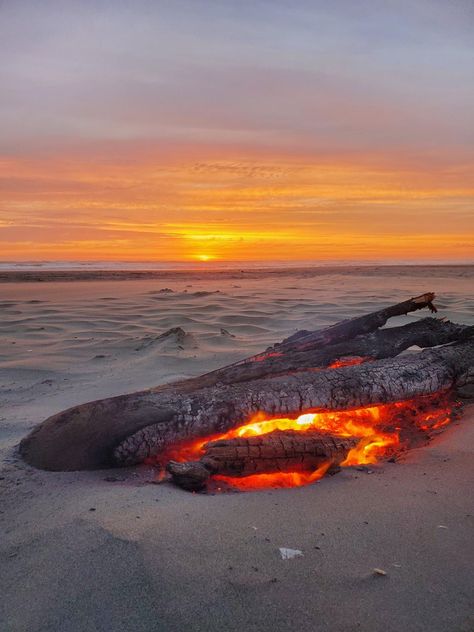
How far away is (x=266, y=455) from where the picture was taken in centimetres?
368

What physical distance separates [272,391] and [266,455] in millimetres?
698

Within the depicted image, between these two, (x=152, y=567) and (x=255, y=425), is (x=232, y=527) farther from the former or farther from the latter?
(x=255, y=425)

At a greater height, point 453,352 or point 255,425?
point 453,352

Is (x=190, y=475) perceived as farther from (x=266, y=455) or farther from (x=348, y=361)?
(x=348, y=361)

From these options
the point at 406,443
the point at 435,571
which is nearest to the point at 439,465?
the point at 406,443

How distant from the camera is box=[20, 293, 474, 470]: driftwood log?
3934mm

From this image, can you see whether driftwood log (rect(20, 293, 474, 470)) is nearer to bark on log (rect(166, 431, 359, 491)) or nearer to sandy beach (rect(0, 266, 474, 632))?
sandy beach (rect(0, 266, 474, 632))

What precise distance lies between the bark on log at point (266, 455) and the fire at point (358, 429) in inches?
2.4

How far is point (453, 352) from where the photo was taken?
4930 mm

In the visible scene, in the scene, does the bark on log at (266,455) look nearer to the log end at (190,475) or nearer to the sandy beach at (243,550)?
the log end at (190,475)

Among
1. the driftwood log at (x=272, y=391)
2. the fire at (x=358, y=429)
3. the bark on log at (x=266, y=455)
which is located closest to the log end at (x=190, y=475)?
the bark on log at (x=266, y=455)

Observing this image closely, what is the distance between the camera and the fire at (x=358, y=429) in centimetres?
371

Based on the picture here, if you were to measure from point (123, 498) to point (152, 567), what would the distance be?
2.54 ft

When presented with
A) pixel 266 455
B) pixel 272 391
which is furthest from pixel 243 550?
pixel 272 391
